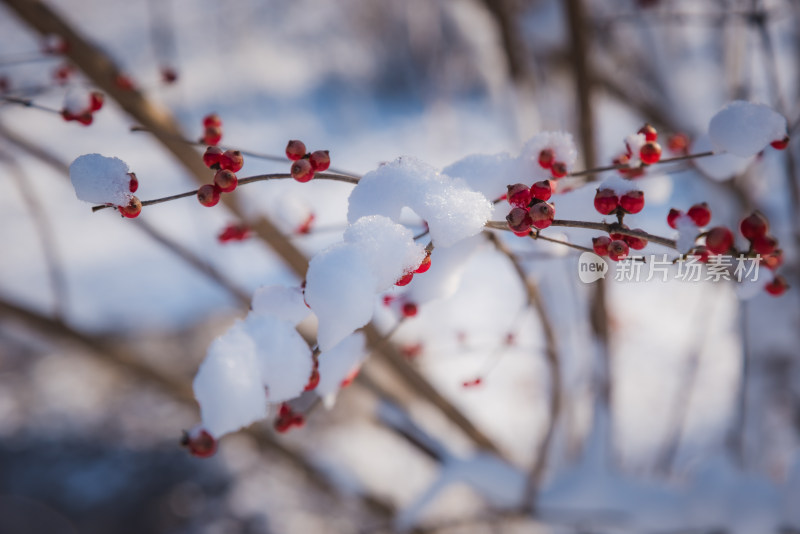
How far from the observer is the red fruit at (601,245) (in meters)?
0.55

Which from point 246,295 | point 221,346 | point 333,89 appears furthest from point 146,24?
point 221,346

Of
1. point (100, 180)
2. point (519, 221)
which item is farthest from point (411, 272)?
point (100, 180)

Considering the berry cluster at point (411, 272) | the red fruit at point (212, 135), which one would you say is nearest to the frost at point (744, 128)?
the berry cluster at point (411, 272)

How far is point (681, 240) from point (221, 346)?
1.59ft

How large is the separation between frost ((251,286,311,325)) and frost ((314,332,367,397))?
0.13 m

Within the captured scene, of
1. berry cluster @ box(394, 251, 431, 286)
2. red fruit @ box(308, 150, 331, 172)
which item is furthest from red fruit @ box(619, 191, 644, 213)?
red fruit @ box(308, 150, 331, 172)

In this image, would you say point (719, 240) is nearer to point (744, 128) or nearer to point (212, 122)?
point (744, 128)

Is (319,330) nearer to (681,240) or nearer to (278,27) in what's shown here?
(681,240)

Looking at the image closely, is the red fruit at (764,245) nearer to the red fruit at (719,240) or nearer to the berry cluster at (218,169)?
the red fruit at (719,240)

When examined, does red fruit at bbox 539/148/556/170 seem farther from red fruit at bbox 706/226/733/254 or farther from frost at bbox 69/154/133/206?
frost at bbox 69/154/133/206

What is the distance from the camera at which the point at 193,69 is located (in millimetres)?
6254

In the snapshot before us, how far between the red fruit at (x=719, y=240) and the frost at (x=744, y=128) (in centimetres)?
13

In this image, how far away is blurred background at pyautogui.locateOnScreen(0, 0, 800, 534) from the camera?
3.74 feet

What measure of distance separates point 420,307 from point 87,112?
57 cm
